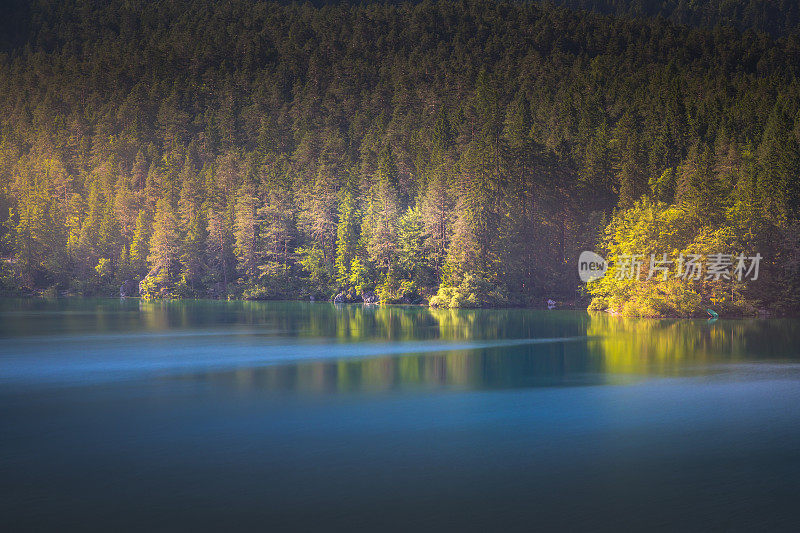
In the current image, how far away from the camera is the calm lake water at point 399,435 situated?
15562 millimetres

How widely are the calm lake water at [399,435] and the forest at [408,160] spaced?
91.9 feet

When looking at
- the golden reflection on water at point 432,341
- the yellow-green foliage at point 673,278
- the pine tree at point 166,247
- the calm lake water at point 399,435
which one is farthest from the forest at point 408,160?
the calm lake water at point 399,435

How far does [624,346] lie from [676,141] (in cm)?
4631

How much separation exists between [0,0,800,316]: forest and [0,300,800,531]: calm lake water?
28002mm

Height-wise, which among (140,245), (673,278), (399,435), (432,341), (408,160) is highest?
(408,160)

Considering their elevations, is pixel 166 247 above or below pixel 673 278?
above

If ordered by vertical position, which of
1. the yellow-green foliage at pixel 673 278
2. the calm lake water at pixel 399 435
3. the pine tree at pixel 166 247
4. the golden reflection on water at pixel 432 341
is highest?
the pine tree at pixel 166 247

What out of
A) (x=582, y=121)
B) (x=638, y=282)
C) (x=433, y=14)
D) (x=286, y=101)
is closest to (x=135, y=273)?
(x=286, y=101)

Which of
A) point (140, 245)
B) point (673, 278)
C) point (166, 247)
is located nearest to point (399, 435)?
point (673, 278)

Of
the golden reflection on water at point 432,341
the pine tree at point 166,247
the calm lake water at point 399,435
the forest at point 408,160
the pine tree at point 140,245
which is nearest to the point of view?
the calm lake water at point 399,435

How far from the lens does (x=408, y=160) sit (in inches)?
3666

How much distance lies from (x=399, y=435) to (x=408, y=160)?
241 ft

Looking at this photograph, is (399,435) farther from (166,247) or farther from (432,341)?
(166,247)

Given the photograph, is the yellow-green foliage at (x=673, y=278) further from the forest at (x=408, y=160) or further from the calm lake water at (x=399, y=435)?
the calm lake water at (x=399, y=435)
